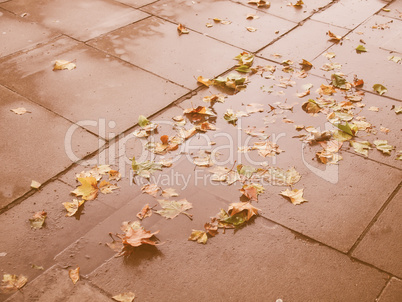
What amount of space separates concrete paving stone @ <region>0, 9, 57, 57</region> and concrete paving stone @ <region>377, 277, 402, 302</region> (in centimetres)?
428

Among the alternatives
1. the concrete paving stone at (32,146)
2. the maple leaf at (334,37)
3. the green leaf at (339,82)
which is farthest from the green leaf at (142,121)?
the maple leaf at (334,37)

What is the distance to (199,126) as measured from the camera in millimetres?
4121

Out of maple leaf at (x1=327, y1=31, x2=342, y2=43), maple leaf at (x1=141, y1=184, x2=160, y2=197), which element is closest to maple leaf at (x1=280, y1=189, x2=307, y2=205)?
maple leaf at (x1=141, y1=184, x2=160, y2=197)

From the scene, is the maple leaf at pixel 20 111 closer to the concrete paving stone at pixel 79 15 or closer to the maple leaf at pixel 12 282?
the concrete paving stone at pixel 79 15

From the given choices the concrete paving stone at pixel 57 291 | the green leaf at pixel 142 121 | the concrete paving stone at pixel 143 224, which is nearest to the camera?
the concrete paving stone at pixel 57 291

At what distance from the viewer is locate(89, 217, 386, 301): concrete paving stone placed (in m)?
2.79

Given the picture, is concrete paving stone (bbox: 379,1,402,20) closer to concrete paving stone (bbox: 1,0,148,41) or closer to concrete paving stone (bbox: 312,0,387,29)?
concrete paving stone (bbox: 312,0,387,29)

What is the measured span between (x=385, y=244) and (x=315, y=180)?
728 mm

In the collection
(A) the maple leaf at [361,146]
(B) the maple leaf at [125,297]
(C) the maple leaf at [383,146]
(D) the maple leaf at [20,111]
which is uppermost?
(C) the maple leaf at [383,146]

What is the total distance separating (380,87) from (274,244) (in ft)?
8.02

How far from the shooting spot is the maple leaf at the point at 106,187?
3.43 metres

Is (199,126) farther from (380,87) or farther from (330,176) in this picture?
(380,87)

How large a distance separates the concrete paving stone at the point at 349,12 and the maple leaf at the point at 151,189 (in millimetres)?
3778

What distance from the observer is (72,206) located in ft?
10.8
